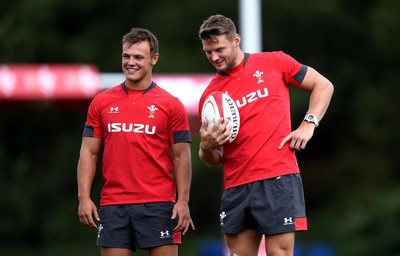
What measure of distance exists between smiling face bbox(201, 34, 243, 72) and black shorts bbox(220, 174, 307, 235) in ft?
2.57

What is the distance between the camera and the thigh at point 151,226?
7.24m

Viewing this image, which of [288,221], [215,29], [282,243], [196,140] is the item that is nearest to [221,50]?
[215,29]

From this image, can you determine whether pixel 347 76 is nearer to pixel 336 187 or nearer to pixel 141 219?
pixel 336 187

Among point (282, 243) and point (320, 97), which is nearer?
point (282, 243)

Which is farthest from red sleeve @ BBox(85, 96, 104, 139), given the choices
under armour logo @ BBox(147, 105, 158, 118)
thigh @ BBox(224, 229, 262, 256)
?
thigh @ BBox(224, 229, 262, 256)

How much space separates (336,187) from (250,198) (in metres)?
20.8

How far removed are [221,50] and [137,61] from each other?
0.57 metres

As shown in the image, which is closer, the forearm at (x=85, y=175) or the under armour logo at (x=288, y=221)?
the under armour logo at (x=288, y=221)

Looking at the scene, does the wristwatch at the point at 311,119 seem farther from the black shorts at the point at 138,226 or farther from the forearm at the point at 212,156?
the black shorts at the point at 138,226

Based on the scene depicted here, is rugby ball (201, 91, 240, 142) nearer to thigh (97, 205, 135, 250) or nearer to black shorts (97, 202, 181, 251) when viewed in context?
black shorts (97, 202, 181, 251)

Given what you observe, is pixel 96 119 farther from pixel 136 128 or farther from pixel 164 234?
pixel 164 234

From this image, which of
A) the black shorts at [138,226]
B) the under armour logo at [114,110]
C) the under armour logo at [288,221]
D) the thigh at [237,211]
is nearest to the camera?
the under armour logo at [288,221]

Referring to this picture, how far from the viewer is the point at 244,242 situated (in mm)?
7207

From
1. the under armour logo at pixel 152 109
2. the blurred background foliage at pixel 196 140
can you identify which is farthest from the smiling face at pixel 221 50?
the blurred background foliage at pixel 196 140
